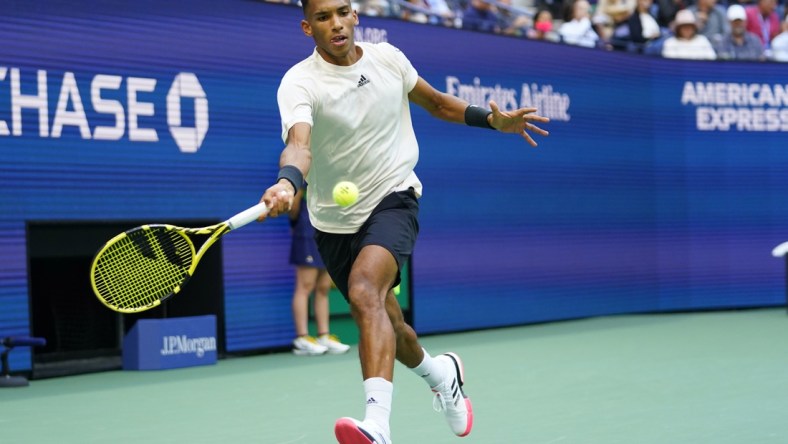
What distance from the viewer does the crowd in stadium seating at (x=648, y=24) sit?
1452 cm

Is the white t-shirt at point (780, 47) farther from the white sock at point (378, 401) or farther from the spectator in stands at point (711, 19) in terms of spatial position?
the white sock at point (378, 401)

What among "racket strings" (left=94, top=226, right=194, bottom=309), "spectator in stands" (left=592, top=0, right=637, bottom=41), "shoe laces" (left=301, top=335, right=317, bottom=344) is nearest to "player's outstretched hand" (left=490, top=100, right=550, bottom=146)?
"racket strings" (left=94, top=226, right=194, bottom=309)

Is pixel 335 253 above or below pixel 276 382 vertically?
above

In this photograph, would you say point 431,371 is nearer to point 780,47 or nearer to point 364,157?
point 364,157

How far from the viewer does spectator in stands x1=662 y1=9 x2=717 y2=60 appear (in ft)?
51.0

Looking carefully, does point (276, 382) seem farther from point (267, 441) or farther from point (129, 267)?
point (129, 267)

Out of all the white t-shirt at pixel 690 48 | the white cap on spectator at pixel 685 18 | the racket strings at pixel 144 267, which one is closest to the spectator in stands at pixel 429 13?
the white t-shirt at pixel 690 48

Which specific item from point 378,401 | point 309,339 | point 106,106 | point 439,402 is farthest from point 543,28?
point 378,401

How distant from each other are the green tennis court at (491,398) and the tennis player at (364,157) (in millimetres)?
1014

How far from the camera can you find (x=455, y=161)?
13.0 metres

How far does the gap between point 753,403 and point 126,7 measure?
19.9ft

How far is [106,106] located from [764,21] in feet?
34.5

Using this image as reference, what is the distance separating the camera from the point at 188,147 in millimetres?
10680

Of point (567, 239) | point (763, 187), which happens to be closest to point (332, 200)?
point (567, 239)
